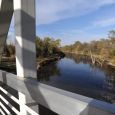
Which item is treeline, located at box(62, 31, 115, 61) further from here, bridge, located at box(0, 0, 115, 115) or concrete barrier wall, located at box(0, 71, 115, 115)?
concrete barrier wall, located at box(0, 71, 115, 115)

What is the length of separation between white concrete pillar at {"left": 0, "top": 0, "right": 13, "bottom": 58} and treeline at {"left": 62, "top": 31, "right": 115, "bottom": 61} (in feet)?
162

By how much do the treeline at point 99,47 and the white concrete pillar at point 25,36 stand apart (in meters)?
50.1

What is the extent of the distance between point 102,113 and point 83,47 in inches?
3241

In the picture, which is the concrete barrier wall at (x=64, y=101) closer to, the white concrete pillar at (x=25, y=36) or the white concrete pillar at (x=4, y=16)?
the white concrete pillar at (x=25, y=36)

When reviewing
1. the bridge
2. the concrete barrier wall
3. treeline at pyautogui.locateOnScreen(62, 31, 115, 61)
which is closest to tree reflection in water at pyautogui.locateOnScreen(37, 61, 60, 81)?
treeline at pyautogui.locateOnScreen(62, 31, 115, 61)

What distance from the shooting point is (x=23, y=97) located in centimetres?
127

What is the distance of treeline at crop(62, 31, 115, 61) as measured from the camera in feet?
173

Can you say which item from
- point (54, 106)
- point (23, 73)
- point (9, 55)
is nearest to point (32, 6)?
point (23, 73)

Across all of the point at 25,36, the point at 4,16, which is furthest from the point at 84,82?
the point at 25,36

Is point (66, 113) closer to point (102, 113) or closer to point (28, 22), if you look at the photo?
point (102, 113)

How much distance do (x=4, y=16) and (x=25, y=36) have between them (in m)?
0.57

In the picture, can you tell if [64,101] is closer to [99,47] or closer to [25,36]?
[25,36]

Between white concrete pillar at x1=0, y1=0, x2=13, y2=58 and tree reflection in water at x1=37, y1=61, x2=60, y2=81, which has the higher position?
white concrete pillar at x1=0, y1=0, x2=13, y2=58

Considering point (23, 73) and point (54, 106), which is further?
point (23, 73)
